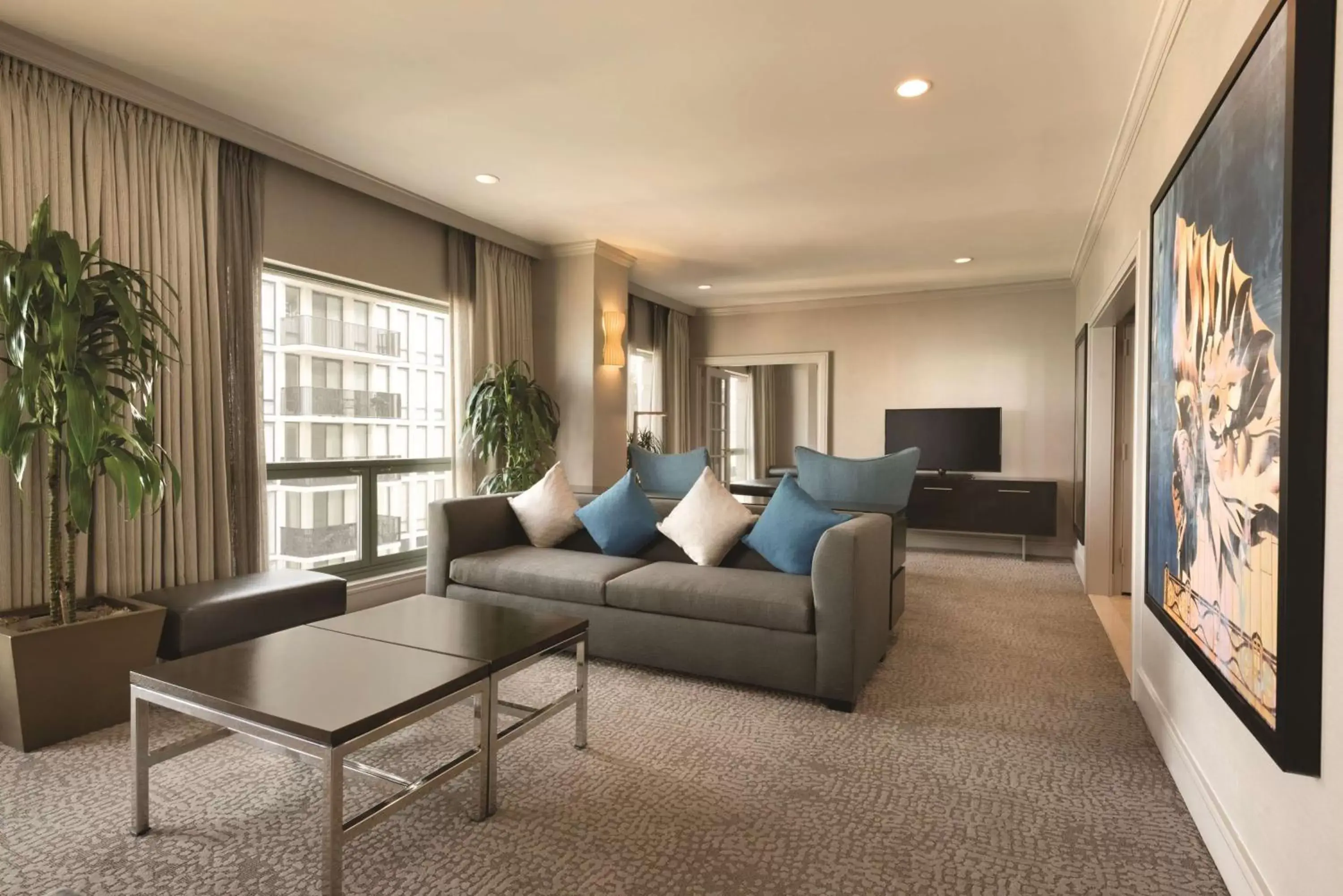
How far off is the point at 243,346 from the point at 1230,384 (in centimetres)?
383

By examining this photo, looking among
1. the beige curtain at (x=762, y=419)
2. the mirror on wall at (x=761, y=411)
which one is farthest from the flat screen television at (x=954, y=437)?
the beige curtain at (x=762, y=419)

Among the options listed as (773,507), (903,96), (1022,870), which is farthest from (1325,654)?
(903,96)

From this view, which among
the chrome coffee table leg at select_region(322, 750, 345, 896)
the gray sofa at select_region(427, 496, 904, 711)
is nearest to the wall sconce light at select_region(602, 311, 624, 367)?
the gray sofa at select_region(427, 496, 904, 711)

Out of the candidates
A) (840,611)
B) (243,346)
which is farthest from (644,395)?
(840,611)

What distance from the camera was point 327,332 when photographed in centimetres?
420

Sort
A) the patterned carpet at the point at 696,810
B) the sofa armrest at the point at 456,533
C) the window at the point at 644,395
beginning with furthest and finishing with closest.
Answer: the window at the point at 644,395 → the sofa armrest at the point at 456,533 → the patterned carpet at the point at 696,810

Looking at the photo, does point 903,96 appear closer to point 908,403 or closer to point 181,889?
point 181,889

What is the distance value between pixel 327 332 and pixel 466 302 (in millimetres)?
1006

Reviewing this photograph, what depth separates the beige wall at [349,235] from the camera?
12.4ft

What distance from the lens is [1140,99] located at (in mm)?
2908

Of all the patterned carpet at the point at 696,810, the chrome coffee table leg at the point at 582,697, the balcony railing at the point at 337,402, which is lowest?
the patterned carpet at the point at 696,810

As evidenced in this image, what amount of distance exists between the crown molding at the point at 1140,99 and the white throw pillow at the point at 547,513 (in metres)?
3.12

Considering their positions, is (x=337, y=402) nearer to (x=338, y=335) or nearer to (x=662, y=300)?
(x=338, y=335)

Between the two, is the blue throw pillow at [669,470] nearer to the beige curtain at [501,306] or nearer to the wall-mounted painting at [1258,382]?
the beige curtain at [501,306]
